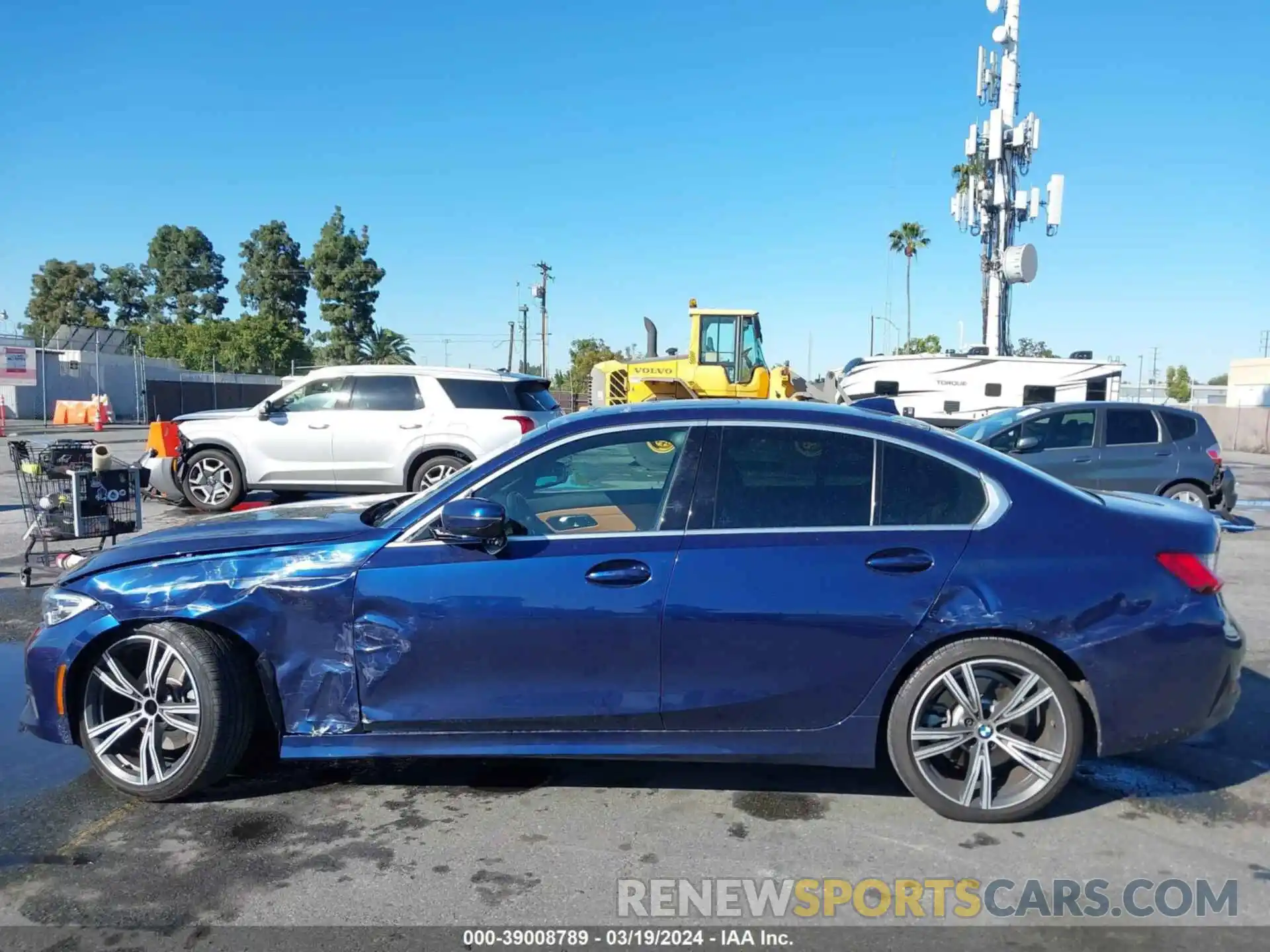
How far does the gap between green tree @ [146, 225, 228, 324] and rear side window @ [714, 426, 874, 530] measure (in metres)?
71.6

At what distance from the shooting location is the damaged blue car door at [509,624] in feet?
11.5

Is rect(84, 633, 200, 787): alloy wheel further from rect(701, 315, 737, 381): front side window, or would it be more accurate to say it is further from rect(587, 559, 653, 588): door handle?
rect(701, 315, 737, 381): front side window

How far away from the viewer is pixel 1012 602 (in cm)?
347

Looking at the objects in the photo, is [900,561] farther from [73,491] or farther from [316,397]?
[316,397]

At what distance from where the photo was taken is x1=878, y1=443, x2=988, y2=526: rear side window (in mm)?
3627

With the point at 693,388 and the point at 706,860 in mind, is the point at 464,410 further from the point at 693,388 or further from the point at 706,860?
the point at 706,860

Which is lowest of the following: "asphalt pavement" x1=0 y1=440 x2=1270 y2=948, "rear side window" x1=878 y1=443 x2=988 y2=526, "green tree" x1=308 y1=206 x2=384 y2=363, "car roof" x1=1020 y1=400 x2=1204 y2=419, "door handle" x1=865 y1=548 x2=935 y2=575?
"asphalt pavement" x1=0 y1=440 x2=1270 y2=948

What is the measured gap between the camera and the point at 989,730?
354 centimetres

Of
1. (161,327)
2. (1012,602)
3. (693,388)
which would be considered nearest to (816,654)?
(1012,602)

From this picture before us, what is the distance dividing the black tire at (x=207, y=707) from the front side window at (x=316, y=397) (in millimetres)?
7696

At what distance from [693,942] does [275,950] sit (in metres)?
1.27

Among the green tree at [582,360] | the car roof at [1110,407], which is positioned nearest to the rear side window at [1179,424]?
the car roof at [1110,407]

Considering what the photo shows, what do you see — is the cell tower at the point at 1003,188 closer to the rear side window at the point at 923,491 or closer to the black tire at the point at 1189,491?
the black tire at the point at 1189,491

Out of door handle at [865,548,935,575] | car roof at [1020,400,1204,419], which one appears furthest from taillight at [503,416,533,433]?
door handle at [865,548,935,575]
